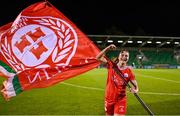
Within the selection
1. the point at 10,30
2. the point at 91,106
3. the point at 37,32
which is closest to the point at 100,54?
the point at 37,32

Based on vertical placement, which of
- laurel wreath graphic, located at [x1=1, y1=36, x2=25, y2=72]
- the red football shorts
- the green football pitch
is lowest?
the green football pitch

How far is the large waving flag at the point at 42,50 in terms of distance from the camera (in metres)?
7.18

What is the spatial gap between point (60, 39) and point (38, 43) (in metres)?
0.54

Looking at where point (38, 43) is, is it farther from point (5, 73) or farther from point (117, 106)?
point (117, 106)

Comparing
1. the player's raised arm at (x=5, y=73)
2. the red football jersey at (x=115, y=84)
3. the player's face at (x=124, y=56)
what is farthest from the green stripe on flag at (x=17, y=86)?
the player's face at (x=124, y=56)

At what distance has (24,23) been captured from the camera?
7945mm

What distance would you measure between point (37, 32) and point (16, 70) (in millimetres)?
1021

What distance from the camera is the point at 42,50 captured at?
7715 millimetres

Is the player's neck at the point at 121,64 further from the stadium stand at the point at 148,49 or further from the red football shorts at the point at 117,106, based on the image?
the stadium stand at the point at 148,49

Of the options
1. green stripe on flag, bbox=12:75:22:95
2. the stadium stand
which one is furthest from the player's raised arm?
the stadium stand

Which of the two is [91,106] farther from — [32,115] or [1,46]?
[1,46]

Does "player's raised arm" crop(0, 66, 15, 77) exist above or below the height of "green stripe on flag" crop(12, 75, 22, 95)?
above

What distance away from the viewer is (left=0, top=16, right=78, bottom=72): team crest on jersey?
7477mm

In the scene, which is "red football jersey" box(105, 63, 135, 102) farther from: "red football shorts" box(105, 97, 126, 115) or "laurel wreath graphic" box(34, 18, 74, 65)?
"laurel wreath graphic" box(34, 18, 74, 65)
